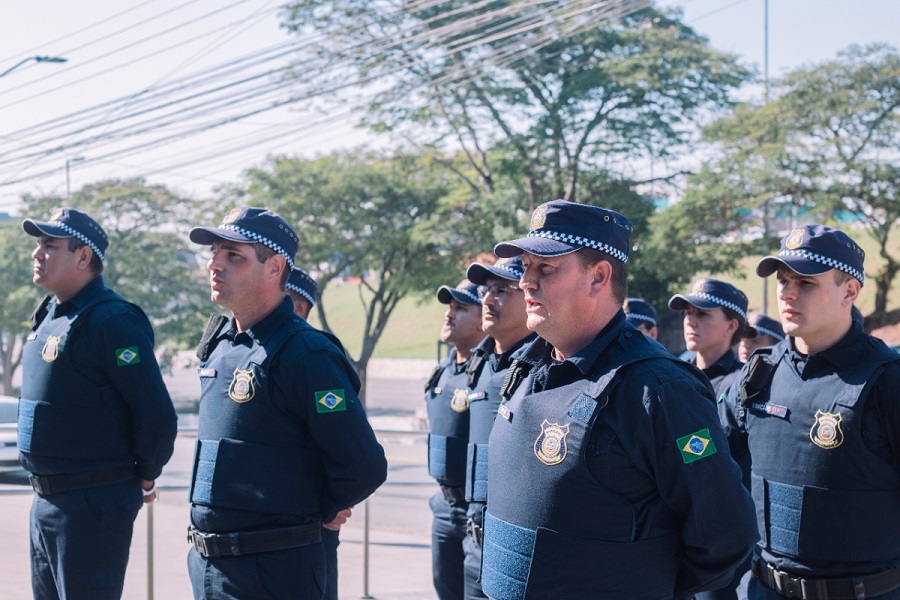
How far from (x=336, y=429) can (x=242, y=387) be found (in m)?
0.41

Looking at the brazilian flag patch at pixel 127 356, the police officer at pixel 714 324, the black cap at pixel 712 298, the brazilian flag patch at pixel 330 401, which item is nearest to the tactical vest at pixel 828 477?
the brazilian flag patch at pixel 330 401

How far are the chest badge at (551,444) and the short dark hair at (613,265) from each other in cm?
48

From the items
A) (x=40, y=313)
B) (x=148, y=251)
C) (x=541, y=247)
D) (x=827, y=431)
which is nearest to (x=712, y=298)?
(x=827, y=431)

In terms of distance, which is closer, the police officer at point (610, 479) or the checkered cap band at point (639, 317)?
the police officer at point (610, 479)

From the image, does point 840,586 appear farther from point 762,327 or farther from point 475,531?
point 762,327

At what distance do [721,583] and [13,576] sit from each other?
6.29 metres

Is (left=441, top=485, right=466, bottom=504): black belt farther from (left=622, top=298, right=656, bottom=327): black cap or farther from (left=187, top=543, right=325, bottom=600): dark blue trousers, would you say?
(left=622, top=298, right=656, bottom=327): black cap

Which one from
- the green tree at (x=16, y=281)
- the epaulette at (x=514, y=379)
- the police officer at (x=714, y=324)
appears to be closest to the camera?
the epaulette at (x=514, y=379)

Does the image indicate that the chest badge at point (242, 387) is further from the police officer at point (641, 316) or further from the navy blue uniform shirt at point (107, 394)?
the police officer at point (641, 316)

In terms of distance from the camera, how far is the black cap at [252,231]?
13.8ft

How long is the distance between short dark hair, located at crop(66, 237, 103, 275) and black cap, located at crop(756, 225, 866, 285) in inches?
136

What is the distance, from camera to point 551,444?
2777 millimetres

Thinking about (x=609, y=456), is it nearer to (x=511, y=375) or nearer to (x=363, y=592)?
(x=511, y=375)

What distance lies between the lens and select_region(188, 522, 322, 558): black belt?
152 inches
